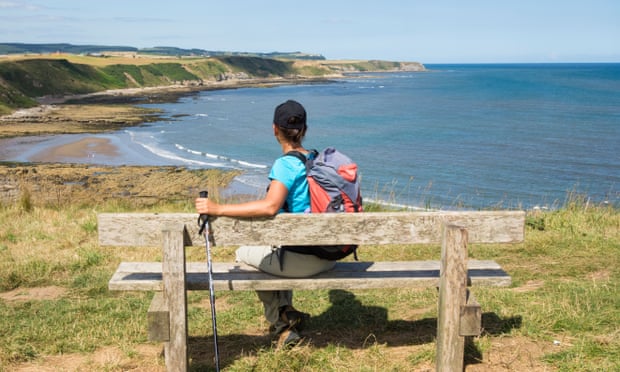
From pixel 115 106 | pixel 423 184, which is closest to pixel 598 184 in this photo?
pixel 423 184

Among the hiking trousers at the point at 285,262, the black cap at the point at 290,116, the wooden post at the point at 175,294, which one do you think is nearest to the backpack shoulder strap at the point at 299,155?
the black cap at the point at 290,116

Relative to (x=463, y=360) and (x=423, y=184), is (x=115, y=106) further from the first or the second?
(x=463, y=360)

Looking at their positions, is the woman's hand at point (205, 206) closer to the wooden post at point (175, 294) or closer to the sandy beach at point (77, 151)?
the wooden post at point (175, 294)

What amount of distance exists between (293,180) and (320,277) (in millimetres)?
694

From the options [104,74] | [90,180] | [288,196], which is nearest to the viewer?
[288,196]

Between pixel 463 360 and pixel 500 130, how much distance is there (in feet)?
135

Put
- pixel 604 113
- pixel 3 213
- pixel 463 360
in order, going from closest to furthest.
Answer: pixel 463 360 < pixel 3 213 < pixel 604 113

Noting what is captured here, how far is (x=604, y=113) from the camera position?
52.1 metres

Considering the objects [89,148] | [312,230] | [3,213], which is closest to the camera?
[312,230]

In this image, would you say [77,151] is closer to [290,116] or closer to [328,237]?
[290,116]

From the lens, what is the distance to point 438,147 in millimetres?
34562

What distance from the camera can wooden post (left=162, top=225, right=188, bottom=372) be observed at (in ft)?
11.6

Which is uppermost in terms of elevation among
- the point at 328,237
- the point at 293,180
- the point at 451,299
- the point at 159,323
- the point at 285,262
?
the point at 293,180

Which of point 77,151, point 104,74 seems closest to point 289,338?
point 77,151
